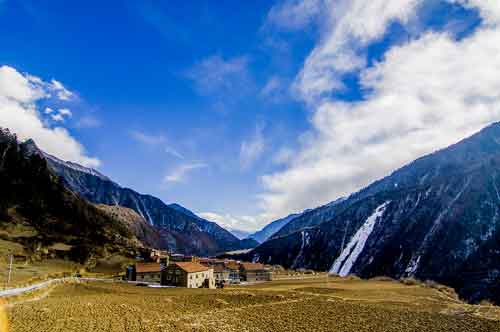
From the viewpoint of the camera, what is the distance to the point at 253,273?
11869 centimetres

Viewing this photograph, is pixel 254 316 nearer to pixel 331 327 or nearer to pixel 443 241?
pixel 331 327

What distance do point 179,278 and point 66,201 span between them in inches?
4611

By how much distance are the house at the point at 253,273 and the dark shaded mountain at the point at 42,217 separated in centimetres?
5701

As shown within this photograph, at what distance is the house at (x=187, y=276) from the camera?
8994 cm

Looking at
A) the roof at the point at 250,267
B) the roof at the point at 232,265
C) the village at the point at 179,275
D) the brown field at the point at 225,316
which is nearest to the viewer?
the brown field at the point at 225,316

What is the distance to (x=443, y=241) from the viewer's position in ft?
506

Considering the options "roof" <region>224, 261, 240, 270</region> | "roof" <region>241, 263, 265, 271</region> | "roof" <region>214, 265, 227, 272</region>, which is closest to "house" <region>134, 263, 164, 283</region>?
"roof" <region>214, 265, 227, 272</region>

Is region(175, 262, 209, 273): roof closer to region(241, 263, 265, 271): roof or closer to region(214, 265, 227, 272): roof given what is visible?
region(214, 265, 227, 272): roof

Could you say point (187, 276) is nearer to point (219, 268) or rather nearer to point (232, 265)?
point (219, 268)

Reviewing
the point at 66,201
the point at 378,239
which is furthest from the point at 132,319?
the point at 378,239

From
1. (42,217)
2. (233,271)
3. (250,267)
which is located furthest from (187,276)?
(42,217)

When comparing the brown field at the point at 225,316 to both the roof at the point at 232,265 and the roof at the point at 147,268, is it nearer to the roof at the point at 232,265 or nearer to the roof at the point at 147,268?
the roof at the point at 147,268

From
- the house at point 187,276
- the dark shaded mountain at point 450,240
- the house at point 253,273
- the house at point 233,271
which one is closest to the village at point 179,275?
the house at point 187,276

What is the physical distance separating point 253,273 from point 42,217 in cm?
9929
